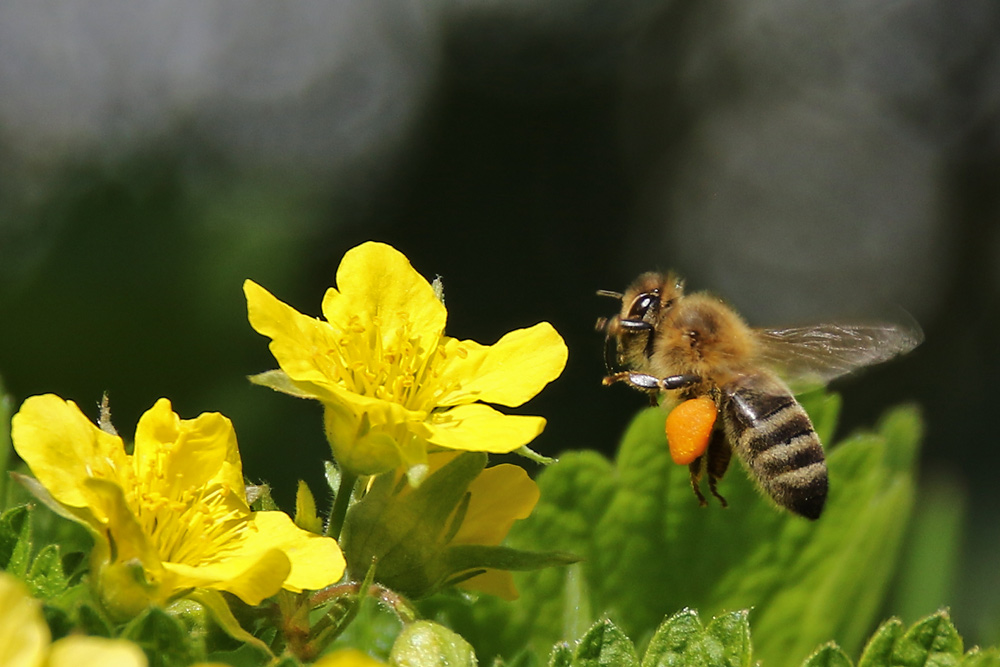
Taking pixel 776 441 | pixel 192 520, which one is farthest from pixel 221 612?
pixel 776 441

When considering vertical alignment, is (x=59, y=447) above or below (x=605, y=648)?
above

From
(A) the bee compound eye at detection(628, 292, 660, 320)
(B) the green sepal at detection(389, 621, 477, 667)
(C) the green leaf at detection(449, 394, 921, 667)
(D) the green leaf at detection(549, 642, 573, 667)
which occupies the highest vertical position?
(A) the bee compound eye at detection(628, 292, 660, 320)

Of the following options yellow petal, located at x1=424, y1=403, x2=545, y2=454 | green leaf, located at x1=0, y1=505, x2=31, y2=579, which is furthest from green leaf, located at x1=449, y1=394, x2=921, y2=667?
green leaf, located at x1=0, y1=505, x2=31, y2=579

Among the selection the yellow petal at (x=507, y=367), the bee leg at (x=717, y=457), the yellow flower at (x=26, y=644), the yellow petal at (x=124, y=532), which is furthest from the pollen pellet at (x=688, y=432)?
the yellow flower at (x=26, y=644)

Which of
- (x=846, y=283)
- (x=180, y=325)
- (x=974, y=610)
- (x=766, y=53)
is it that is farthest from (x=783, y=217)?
(x=180, y=325)

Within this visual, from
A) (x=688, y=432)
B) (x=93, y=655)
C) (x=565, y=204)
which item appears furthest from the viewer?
(x=565, y=204)

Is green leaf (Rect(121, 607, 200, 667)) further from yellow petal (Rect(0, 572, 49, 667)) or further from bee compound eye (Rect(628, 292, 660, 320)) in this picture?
bee compound eye (Rect(628, 292, 660, 320))

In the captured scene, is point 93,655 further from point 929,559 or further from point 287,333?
point 929,559
